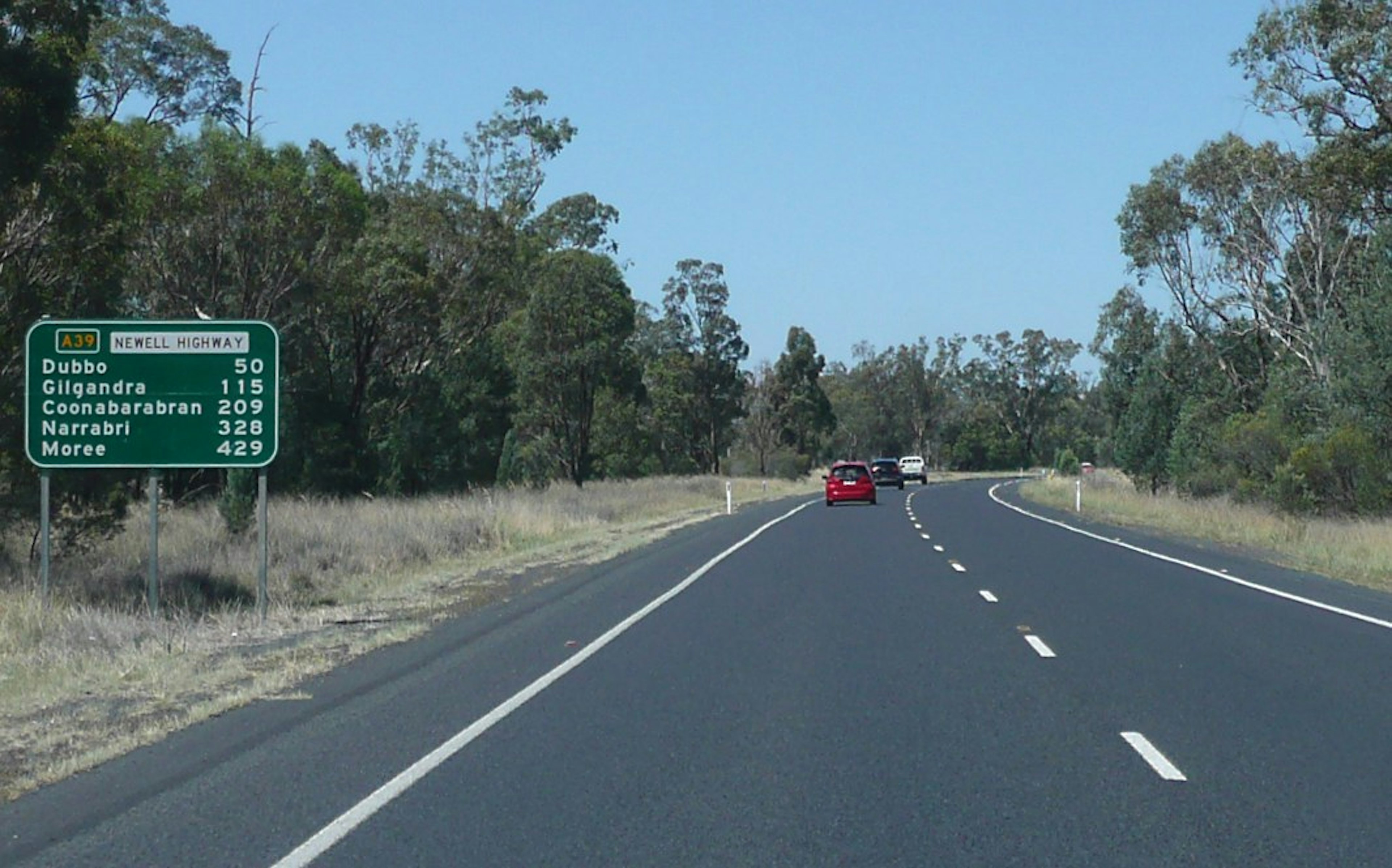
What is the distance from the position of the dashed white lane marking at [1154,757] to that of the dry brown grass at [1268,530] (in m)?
15.0

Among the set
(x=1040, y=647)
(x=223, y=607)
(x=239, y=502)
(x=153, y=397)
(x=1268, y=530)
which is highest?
(x=153, y=397)

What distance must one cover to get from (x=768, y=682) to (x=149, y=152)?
31.1m

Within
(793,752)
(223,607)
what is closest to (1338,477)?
(223,607)

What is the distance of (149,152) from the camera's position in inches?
1594

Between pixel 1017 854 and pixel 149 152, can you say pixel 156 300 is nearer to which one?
pixel 149 152

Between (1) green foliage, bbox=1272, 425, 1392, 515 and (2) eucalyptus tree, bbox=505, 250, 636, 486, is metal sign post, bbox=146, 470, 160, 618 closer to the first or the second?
(1) green foliage, bbox=1272, 425, 1392, 515

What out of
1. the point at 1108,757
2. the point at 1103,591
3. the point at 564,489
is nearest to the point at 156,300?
the point at 564,489

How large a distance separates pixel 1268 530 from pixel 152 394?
27.0 m

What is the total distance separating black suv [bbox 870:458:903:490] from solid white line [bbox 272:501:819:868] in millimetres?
69541

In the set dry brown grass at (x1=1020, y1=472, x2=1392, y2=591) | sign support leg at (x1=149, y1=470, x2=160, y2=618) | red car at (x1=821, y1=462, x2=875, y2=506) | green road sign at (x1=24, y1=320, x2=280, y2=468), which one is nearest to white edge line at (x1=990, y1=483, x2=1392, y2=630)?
dry brown grass at (x1=1020, y1=472, x2=1392, y2=591)

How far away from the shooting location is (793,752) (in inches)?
420

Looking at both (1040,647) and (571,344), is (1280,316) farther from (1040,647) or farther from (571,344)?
(1040,647)

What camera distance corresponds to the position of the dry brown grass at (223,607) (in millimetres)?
12234

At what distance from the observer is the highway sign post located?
19281mm
